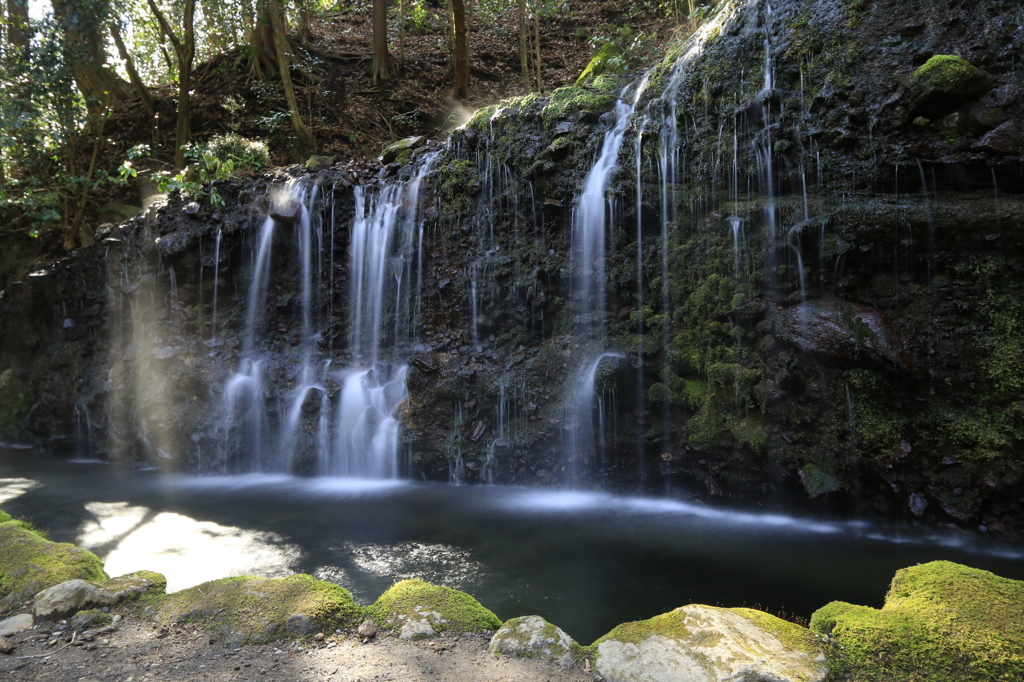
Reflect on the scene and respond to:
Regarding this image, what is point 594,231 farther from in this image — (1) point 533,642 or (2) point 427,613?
(1) point 533,642

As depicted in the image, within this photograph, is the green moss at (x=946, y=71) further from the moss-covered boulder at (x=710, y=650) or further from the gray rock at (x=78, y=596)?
the gray rock at (x=78, y=596)

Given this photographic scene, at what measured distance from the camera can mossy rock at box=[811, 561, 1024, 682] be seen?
2.50m

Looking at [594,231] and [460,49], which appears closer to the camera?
[594,231]

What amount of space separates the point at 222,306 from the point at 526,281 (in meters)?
6.53

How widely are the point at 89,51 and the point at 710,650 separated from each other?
1786 cm

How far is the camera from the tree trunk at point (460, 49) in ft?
47.9

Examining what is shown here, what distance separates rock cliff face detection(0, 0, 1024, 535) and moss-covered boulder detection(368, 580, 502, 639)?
4695 millimetres

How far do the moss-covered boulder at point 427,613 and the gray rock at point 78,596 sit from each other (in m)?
1.47

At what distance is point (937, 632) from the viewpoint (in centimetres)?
269

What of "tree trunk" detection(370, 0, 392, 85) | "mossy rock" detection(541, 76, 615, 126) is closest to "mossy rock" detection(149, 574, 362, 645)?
"mossy rock" detection(541, 76, 615, 126)

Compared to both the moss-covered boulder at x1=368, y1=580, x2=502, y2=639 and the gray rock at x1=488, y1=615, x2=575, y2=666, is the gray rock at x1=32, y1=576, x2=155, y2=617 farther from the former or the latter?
the gray rock at x1=488, y1=615, x2=575, y2=666

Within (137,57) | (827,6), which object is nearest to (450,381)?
(827,6)

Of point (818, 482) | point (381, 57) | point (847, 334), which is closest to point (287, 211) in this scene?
point (381, 57)

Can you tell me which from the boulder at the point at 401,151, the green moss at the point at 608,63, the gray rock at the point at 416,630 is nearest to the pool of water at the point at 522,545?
the gray rock at the point at 416,630
